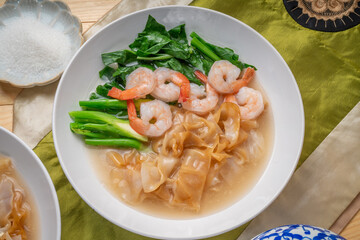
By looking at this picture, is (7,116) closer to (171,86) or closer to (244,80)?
(171,86)

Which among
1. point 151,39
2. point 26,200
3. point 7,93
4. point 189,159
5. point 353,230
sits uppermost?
point 151,39

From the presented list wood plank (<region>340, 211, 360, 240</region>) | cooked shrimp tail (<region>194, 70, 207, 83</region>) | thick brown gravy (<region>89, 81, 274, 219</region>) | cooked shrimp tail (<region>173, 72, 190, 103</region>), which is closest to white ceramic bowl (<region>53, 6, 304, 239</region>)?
thick brown gravy (<region>89, 81, 274, 219</region>)

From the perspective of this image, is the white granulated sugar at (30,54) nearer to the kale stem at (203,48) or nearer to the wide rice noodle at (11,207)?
the wide rice noodle at (11,207)

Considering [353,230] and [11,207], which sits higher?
[11,207]

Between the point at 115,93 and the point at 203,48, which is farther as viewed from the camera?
the point at 203,48

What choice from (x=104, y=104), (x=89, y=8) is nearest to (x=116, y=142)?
(x=104, y=104)

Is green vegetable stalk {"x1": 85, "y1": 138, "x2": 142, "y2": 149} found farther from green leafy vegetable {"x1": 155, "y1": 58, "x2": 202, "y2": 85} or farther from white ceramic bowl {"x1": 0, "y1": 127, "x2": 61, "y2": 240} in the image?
green leafy vegetable {"x1": 155, "y1": 58, "x2": 202, "y2": 85}

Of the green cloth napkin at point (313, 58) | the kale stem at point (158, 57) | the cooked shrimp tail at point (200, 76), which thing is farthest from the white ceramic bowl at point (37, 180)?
the green cloth napkin at point (313, 58)
